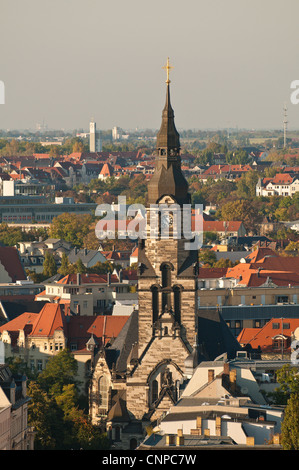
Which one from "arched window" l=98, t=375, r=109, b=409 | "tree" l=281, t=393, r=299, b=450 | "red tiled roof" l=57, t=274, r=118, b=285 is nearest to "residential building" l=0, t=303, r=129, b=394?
"arched window" l=98, t=375, r=109, b=409

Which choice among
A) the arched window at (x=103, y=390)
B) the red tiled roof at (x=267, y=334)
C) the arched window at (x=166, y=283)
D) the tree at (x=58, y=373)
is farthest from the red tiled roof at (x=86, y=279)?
the arched window at (x=166, y=283)

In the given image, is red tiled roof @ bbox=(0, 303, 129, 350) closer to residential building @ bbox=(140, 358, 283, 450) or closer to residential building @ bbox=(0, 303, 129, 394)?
residential building @ bbox=(0, 303, 129, 394)

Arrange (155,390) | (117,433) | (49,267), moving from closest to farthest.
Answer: (117,433) < (155,390) < (49,267)

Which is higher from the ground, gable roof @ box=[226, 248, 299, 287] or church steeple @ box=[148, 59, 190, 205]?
church steeple @ box=[148, 59, 190, 205]

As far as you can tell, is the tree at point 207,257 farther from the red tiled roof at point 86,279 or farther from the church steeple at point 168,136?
the church steeple at point 168,136

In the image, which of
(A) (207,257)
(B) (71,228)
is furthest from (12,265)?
(B) (71,228)

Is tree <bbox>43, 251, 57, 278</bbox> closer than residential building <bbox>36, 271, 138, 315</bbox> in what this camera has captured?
No

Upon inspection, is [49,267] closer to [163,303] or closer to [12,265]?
[12,265]
